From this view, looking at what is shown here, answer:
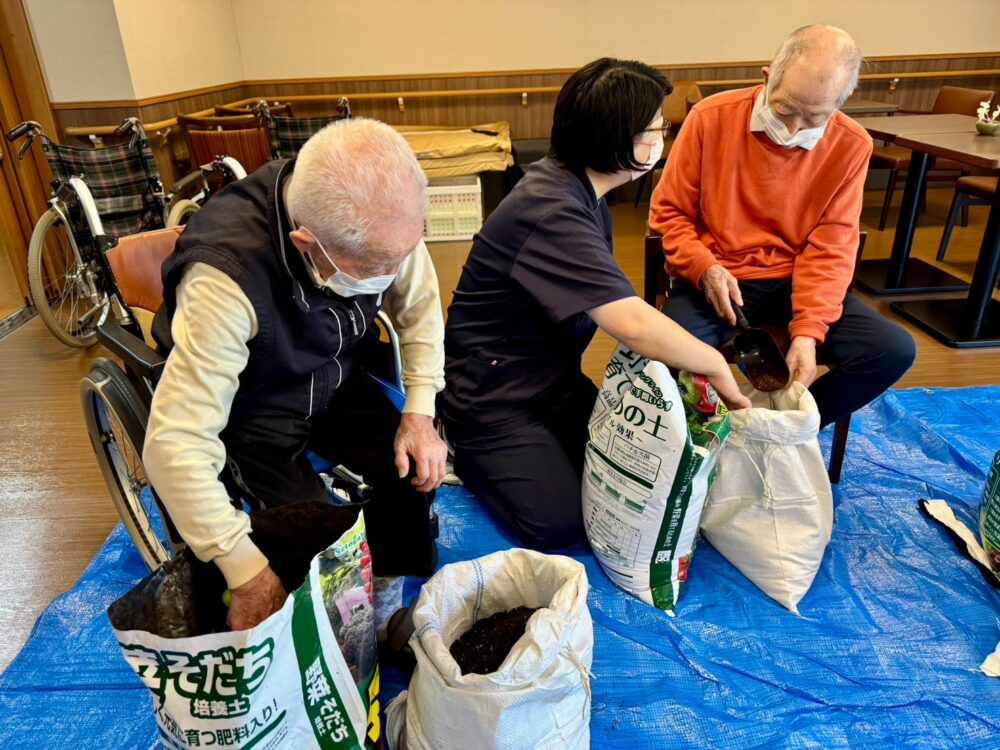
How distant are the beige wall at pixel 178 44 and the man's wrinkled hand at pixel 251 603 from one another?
337 cm

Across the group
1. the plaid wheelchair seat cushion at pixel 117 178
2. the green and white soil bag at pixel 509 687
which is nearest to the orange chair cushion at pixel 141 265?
the green and white soil bag at pixel 509 687

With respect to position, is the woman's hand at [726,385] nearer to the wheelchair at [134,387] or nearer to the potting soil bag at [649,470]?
the potting soil bag at [649,470]

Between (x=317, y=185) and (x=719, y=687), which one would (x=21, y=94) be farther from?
(x=719, y=687)

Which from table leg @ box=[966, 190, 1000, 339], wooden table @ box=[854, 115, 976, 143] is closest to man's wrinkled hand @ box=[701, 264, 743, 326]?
table leg @ box=[966, 190, 1000, 339]

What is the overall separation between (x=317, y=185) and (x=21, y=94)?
3315 mm

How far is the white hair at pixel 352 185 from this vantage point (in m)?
0.93

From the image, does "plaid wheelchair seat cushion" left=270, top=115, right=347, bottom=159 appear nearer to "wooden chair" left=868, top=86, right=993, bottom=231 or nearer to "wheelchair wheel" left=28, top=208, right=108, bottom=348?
"wheelchair wheel" left=28, top=208, right=108, bottom=348

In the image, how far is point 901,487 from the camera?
181 cm

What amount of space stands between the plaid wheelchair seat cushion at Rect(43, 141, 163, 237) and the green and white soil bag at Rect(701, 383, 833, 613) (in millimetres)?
2555

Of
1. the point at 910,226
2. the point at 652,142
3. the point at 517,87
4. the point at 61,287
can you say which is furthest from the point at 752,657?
the point at 517,87

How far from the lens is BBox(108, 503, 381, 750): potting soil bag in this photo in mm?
817

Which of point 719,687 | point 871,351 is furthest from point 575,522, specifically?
point 871,351

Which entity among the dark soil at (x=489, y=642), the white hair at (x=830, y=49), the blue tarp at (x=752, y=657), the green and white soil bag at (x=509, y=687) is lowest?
the blue tarp at (x=752, y=657)

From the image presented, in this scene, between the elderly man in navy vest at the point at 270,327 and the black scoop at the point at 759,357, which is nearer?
the elderly man in navy vest at the point at 270,327
